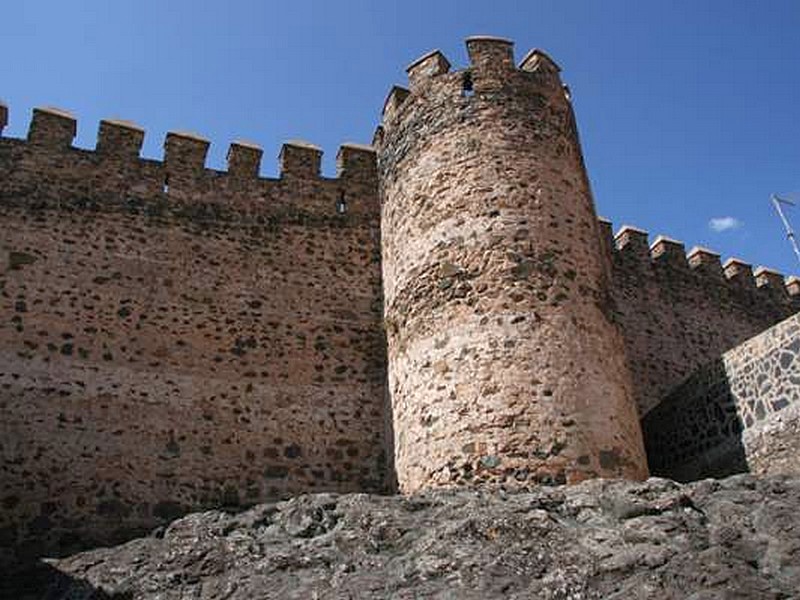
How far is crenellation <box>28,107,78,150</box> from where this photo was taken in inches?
400

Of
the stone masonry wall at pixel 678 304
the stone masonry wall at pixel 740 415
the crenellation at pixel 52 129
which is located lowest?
the stone masonry wall at pixel 740 415

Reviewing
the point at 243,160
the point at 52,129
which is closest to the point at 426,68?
the point at 243,160

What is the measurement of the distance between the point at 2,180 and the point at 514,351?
247 inches

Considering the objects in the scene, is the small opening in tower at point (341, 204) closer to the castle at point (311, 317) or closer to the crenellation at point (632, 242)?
the castle at point (311, 317)

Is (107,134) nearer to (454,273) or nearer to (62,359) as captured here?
(62,359)

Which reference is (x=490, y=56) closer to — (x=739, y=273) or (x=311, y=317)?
(x=311, y=317)

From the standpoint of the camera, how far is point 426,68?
1023cm

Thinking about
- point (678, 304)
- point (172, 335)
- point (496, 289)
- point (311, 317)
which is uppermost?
point (678, 304)

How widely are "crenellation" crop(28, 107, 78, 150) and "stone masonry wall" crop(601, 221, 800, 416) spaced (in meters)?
7.69

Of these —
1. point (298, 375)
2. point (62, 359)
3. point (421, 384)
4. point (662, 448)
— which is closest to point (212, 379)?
point (298, 375)

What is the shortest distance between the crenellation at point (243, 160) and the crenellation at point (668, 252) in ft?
21.0

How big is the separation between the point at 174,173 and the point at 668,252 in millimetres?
7759

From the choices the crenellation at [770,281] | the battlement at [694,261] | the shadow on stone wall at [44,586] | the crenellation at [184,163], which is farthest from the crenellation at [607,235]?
the shadow on stone wall at [44,586]

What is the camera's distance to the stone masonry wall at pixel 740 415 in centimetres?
774
